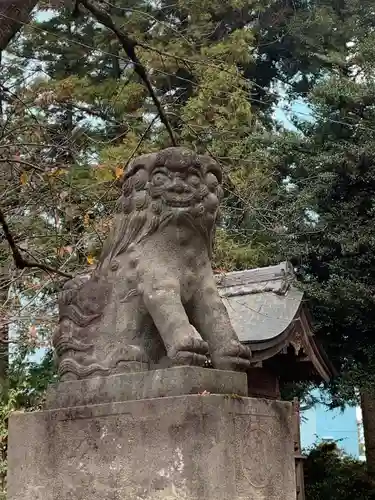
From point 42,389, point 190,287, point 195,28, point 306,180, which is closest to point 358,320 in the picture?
point 306,180

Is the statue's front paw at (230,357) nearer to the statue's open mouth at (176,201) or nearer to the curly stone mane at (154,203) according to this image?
the curly stone mane at (154,203)

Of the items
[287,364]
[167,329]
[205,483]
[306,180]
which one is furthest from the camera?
[306,180]

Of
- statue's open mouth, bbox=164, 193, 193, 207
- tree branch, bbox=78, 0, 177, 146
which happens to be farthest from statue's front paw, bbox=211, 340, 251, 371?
tree branch, bbox=78, 0, 177, 146

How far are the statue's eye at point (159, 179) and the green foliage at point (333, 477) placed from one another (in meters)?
9.76

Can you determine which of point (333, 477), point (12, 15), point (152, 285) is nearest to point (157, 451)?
point (152, 285)

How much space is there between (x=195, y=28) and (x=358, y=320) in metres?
5.41

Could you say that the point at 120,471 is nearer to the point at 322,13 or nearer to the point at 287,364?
the point at 287,364

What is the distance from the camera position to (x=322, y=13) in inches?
578

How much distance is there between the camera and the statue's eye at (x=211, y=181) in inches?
149

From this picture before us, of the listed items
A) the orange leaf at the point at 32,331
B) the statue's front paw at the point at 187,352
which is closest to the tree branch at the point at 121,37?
the orange leaf at the point at 32,331

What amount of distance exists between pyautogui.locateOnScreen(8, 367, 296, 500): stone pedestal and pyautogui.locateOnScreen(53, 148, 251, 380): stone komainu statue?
151 millimetres

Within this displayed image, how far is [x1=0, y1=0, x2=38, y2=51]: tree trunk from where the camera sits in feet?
17.6

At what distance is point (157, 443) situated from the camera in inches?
127

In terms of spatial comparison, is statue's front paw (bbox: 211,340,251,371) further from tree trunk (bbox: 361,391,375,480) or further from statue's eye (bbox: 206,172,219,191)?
tree trunk (bbox: 361,391,375,480)
